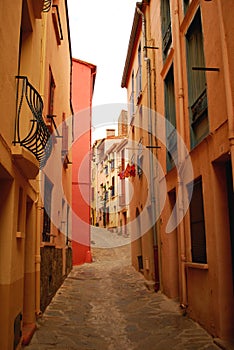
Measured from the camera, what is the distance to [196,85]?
7520mm

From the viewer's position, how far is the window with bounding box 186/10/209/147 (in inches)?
276

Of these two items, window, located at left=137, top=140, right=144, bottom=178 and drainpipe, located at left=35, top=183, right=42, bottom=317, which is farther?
window, located at left=137, top=140, right=144, bottom=178

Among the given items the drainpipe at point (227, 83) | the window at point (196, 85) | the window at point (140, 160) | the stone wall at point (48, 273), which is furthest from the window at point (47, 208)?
the window at point (140, 160)

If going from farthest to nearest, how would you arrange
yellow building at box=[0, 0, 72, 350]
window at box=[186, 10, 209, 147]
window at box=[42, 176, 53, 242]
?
window at box=[42, 176, 53, 242]
window at box=[186, 10, 209, 147]
yellow building at box=[0, 0, 72, 350]

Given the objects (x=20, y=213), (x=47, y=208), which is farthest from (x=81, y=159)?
(x=20, y=213)

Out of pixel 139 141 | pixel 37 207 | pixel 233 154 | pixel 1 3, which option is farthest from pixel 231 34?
pixel 139 141

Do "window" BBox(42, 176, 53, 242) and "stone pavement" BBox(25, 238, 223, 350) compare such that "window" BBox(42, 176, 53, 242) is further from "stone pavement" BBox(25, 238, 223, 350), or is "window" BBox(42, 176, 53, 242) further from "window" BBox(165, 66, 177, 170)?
"window" BBox(165, 66, 177, 170)

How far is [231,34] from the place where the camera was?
528cm

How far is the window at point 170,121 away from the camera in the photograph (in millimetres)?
9047

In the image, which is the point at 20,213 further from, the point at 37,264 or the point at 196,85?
the point at 196,85

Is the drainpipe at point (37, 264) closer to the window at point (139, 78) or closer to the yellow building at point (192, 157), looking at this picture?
the yellow building at point (192, 157)

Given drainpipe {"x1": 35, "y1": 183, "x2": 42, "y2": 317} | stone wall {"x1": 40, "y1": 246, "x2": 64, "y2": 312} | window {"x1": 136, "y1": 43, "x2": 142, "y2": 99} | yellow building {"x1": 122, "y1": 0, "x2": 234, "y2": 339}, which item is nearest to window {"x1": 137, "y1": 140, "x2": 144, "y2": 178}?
yellow building {"x1": 122, "y1": 0, "x2": 234, "y2": 339}

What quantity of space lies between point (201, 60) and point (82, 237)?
1349 centimetres

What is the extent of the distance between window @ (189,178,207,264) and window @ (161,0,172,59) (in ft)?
A: 15.4
